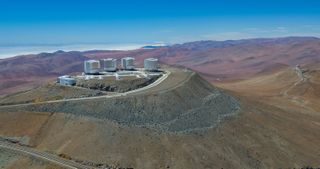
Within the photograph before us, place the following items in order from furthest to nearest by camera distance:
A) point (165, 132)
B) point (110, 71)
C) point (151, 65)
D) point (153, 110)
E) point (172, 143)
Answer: point (151, 65) → point (110, 71) → point (153, 110) → point (165, 132) → point (172, 143)

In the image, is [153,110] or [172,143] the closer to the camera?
[172,143]

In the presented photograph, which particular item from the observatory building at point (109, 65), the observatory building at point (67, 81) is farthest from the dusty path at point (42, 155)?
the observatory building at point (109, 65)

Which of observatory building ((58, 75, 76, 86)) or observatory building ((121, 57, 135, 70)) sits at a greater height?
observatory building ((121, 57, 135, 70))

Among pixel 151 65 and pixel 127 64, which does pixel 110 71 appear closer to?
pixel 127 64

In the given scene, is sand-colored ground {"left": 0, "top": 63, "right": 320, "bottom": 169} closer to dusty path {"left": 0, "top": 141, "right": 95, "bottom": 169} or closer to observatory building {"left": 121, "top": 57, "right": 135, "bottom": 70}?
dusty path {"left": 0, "top": 141, "right": 95, "bottom": 169}

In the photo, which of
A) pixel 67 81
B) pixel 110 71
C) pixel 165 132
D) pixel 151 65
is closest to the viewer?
pixel 165 132

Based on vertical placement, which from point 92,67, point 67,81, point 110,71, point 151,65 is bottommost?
point 67,81

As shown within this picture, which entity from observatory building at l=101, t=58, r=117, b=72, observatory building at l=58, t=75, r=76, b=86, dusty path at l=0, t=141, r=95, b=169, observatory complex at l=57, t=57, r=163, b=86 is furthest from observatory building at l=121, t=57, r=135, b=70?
dusty path at l=0, t=141, r=95, b=169

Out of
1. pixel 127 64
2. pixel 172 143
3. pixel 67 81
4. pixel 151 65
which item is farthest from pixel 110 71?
pixel 172 143

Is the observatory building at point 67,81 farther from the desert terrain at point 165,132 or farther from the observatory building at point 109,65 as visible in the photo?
the observatory building at point 109,65

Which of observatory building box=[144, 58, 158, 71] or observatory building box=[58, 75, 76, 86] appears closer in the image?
observatory building box=[58, 75, 76, 86]
